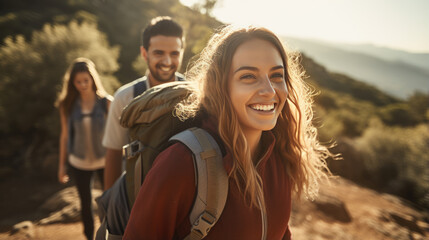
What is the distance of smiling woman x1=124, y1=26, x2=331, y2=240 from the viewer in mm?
965

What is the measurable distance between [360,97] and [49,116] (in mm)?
53669

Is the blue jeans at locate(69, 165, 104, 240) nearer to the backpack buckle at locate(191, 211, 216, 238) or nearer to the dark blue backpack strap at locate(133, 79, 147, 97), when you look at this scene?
the dark blue backpack strap at locate(133, 79, 147, 97)

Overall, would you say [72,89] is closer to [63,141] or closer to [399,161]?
[63,141]

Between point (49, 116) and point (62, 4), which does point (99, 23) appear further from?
point (49, 116)

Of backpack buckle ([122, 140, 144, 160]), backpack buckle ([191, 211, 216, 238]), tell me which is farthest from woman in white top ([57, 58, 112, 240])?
backpack buckle ([191, 211, 216, 238])

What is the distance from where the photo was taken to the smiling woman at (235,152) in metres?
0.97

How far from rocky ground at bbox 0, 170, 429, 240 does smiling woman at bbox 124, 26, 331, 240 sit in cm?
434

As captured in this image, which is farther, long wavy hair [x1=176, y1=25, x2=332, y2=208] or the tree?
the tree

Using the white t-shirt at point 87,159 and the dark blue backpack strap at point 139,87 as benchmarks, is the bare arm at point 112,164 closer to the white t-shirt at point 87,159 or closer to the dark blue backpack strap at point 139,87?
the dark blue backpack strap at point 139,87

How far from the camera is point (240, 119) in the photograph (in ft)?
3.97

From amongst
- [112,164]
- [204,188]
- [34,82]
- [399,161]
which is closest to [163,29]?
[112,164]

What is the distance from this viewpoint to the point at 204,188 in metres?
1.01

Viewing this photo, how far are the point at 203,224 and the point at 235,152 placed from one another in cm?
34

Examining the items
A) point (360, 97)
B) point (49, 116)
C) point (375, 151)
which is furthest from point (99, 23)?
point (360, 97)
